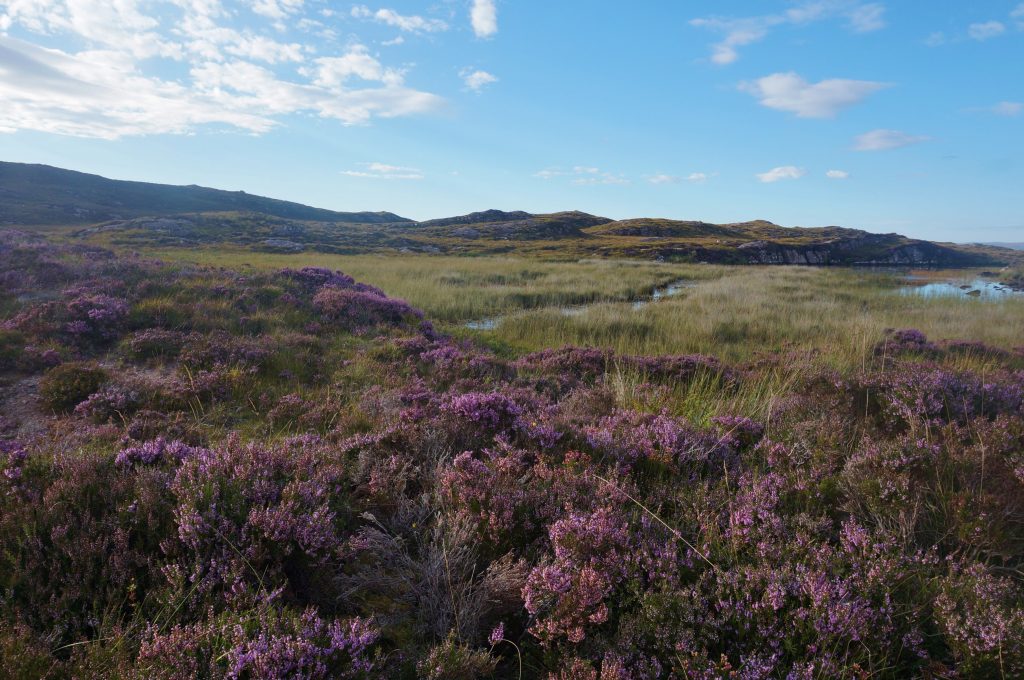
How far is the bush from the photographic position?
602 centimetres

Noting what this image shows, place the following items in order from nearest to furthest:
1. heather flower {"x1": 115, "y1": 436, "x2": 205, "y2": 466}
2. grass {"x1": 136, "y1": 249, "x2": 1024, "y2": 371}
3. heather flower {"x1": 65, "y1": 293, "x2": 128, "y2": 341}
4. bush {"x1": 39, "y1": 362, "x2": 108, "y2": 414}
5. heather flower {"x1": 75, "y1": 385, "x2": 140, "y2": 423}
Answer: heather flower {"x1": 115, "y1": 436, "x2": 205, "y2": 466} < heather flower {"x1": 75, "y1": 385, "x2": 140, "y2": 423} < bush {"x1": 39, "y1": 362, "x2": 108, "y2": 414} < heather flower {"x1": 65, "y1": 293, "x2": 128, "y2": 341} < grass {"x1": 136, "y1": 249, "x2": 1024, "y2": 371}

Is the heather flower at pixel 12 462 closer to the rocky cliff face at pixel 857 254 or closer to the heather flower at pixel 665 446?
the heather flower at pixel 665 446

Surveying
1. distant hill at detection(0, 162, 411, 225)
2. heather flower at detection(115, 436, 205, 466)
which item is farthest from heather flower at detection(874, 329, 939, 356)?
distant hill at detection(0, 162, 411, 225)

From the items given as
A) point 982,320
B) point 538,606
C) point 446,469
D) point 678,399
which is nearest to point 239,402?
point 446,469

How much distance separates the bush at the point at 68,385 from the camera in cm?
602

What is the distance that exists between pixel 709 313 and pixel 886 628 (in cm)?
1440

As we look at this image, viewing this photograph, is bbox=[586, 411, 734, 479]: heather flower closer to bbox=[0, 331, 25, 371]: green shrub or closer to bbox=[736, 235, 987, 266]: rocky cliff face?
bbox=[0, 331, 25, 371]: green shrub

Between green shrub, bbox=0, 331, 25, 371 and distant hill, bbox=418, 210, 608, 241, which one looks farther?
distant hill, bbox=418, 210, 608, 241

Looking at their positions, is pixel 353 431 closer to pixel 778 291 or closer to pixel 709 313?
pixel 709 313

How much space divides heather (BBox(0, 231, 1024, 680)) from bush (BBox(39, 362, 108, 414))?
0.06 metres

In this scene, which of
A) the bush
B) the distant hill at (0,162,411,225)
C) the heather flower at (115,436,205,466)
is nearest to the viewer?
the heather flower at (115,436,205,466)

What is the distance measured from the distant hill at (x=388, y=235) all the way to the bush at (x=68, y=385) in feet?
161

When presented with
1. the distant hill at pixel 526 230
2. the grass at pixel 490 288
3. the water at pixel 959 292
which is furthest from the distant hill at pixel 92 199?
the water at pixel 959 292

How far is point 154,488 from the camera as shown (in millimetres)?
3133
